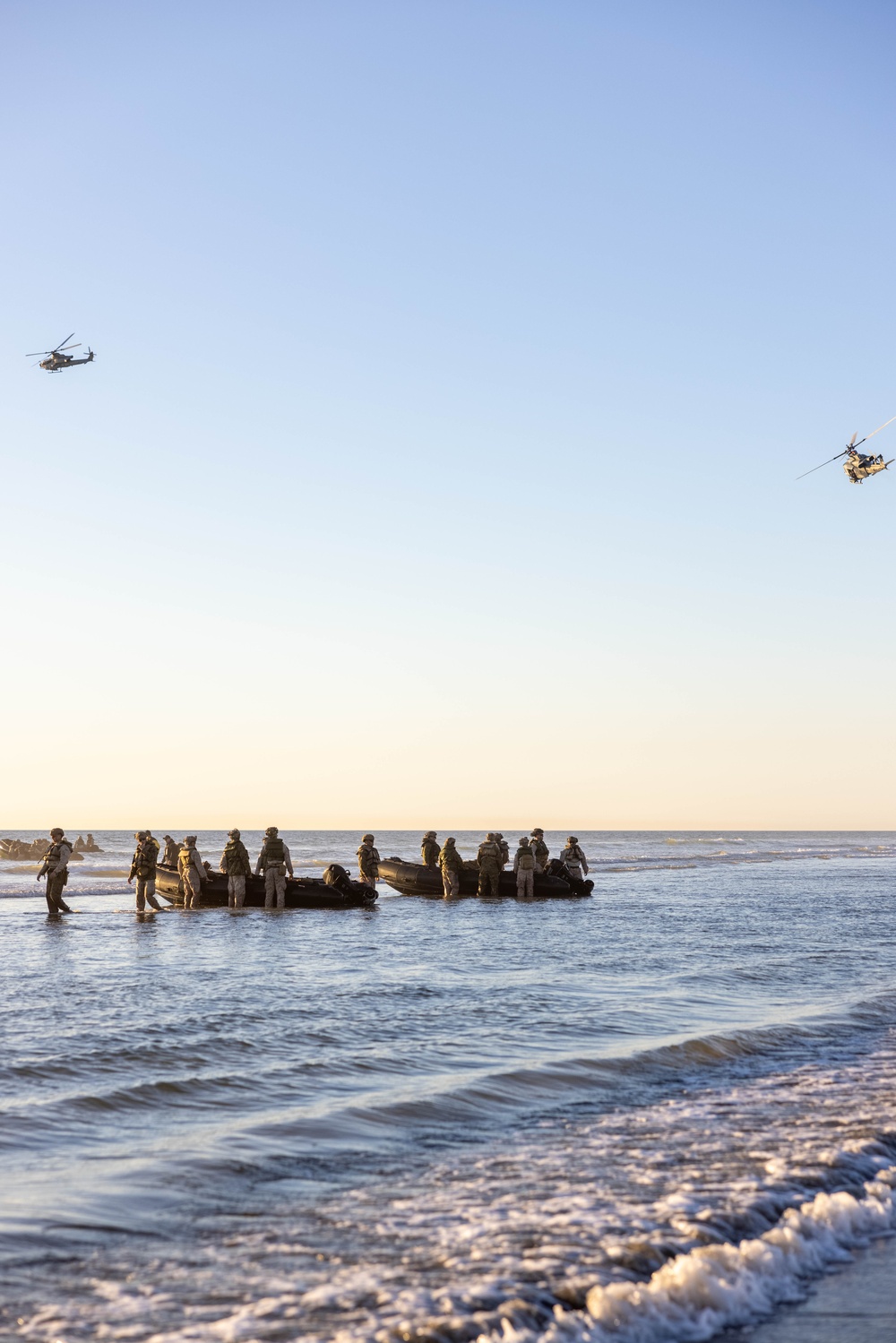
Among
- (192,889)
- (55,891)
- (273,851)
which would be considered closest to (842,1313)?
(55,891)

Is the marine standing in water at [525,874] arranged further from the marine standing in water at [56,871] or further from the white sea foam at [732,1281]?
the white sea foam at [732,1281]

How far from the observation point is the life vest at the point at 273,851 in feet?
94.2

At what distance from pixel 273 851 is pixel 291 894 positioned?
130 cm

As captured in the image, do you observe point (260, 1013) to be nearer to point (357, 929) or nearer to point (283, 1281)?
point (283, 1281)

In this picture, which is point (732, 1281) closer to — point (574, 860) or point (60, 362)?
point (574, 860)

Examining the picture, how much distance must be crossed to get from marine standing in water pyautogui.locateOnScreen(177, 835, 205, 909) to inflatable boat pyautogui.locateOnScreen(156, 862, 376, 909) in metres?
0.16

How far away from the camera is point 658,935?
21.9 meters

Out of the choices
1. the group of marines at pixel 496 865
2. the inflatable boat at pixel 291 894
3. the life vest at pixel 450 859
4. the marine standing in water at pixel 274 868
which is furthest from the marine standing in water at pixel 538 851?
the marine standing in water at pixel 274 868

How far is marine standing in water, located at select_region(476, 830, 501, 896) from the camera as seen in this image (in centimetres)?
3338

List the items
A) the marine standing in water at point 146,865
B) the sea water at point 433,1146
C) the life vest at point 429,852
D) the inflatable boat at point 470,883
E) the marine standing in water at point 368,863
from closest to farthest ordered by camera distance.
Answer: the sea water at point 433,1146
the marine standing in water at point 146,865
the marine standing in water at point 368,863
the inflatable boat at point 470,883
the life vest at point 429,852

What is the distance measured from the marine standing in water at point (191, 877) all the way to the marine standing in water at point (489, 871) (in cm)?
896

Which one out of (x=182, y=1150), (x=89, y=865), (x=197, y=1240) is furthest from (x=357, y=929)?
(x=89, y=865)

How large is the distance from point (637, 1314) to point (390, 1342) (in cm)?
106

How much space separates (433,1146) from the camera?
7031 millimetres
